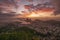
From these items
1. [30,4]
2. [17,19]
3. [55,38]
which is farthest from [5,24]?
[55,38]

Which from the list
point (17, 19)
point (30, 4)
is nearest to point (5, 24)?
point (17, 19)

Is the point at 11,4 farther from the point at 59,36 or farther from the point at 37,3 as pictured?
the point at 59,36

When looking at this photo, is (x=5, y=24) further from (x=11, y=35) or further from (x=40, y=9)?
(x=40, y=9)

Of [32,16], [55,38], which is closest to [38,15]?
[32,16]

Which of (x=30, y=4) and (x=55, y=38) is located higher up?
(x=30, y=4)

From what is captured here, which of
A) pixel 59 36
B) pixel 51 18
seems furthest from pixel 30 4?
pixel 59 36

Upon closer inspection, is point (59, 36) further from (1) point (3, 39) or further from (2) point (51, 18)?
(1) point (3, 39)

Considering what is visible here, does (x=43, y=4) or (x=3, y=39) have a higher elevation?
(x=43, y=4)
